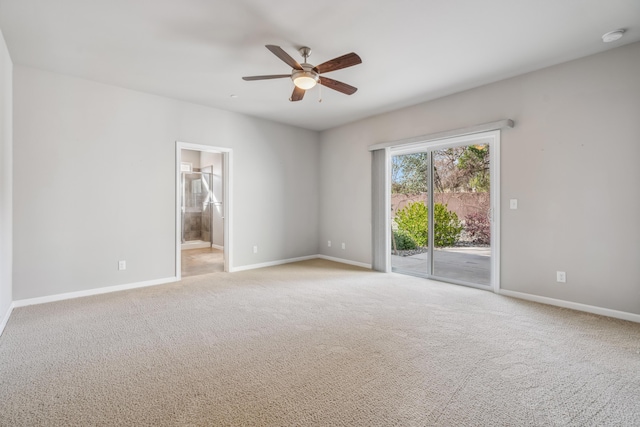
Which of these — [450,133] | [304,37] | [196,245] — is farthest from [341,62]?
[196,245]

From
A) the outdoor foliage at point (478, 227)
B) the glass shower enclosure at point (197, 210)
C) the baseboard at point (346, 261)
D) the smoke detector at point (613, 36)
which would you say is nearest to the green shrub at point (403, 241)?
the baseboard at point (346, 261)

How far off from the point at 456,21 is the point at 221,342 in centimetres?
342

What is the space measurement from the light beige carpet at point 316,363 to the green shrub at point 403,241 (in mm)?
1506

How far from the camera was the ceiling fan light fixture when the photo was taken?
2.86m

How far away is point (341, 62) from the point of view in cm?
267

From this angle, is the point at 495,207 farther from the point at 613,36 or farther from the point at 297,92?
the point at 297,92

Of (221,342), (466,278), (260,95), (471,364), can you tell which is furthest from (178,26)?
(466,278)

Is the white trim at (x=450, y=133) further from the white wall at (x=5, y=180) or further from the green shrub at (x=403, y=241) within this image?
the white wall at (x=5, y=180)

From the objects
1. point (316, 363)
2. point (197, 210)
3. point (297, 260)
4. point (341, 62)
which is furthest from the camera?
point (197, 210)

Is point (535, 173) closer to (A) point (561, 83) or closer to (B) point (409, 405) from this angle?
(A) point (561, 83)

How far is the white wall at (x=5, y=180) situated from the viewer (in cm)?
278

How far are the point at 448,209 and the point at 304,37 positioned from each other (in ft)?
10.2

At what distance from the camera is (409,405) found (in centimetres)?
173

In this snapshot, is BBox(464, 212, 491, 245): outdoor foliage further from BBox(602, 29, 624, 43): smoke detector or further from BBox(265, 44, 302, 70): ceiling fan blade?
BBox(265, 44, 302, 70): ceiling fan blade
